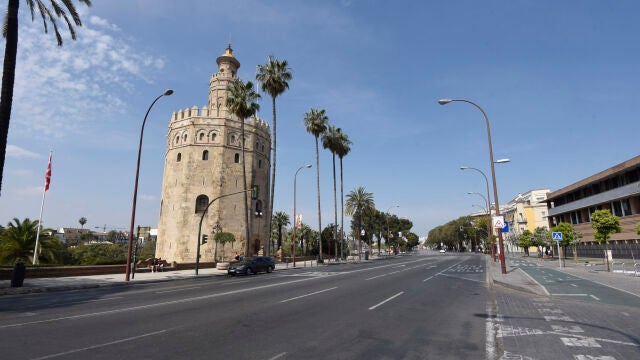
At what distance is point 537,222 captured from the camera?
3206 inches

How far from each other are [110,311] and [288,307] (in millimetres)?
5063

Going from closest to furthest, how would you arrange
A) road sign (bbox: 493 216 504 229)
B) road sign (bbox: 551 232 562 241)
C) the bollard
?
the bollard → road sign (bbox: 493 216 504 229) → road sign (bbox: 551 232 562 241)

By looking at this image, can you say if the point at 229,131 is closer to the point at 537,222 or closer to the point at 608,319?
the point at 608,319

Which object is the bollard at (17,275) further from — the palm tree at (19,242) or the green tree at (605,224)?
the green tree at (605,224)

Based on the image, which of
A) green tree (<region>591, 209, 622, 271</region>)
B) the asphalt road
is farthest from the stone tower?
green tree (<region>591, 209, 622, 271</region>)

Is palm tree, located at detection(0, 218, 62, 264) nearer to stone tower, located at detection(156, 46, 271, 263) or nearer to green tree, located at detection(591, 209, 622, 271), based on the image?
stone tower, located at detection(156, 46, 271, 263)

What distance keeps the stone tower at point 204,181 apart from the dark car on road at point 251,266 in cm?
1493

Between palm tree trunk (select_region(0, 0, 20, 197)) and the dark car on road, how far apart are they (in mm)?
14968

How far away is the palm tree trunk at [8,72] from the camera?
48.6 ft

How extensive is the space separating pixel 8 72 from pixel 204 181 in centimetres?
2918

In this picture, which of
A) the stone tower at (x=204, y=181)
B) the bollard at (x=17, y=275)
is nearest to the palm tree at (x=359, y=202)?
the stone tower at (x=204, y=181)

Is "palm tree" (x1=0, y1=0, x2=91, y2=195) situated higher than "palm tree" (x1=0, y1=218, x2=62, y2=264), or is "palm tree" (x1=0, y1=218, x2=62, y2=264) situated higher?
"palm tree" (x1=0, y1=0, x2=91, y2=195)

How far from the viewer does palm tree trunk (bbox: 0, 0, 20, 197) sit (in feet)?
48.6

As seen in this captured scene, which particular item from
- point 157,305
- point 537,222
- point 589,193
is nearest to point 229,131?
point 157,305
